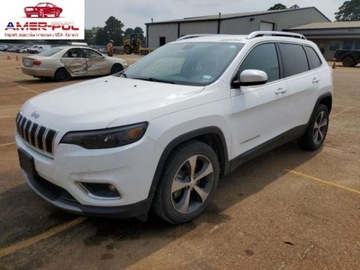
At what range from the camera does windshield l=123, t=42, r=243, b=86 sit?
130 inches

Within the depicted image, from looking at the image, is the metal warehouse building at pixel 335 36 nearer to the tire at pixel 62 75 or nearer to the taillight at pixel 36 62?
the tire at pixel 62 75

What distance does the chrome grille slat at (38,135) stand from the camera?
249 centimetres

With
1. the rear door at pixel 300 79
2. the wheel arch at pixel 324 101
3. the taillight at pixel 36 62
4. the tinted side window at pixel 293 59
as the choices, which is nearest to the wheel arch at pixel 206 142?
the rear door at pixel 300 79

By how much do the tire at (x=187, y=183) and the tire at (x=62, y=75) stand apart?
1188 cm

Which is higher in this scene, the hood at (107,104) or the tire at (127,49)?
the tire at (127,49)

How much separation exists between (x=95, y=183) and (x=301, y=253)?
1.73 meters

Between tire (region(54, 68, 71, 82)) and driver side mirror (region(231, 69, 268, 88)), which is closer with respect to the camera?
driver side mirror (region(231, 69, 268, 88))

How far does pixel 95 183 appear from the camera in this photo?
2447 millimetres

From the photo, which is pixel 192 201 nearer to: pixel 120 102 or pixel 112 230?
pixel 112 230

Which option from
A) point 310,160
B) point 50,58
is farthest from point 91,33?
point 310,160

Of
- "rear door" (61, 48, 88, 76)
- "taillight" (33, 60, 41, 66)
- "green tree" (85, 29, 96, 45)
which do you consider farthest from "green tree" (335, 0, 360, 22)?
"taillight" (33, 60, 41, 66)

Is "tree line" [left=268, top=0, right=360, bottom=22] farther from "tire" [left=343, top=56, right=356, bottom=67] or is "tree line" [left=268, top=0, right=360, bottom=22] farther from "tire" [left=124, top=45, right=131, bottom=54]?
"tire" [left=343, top=56, right=356, bottom=67]

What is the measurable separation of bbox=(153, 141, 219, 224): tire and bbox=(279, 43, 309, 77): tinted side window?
182 centimetres

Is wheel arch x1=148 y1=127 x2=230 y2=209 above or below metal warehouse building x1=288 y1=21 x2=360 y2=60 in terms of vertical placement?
below
